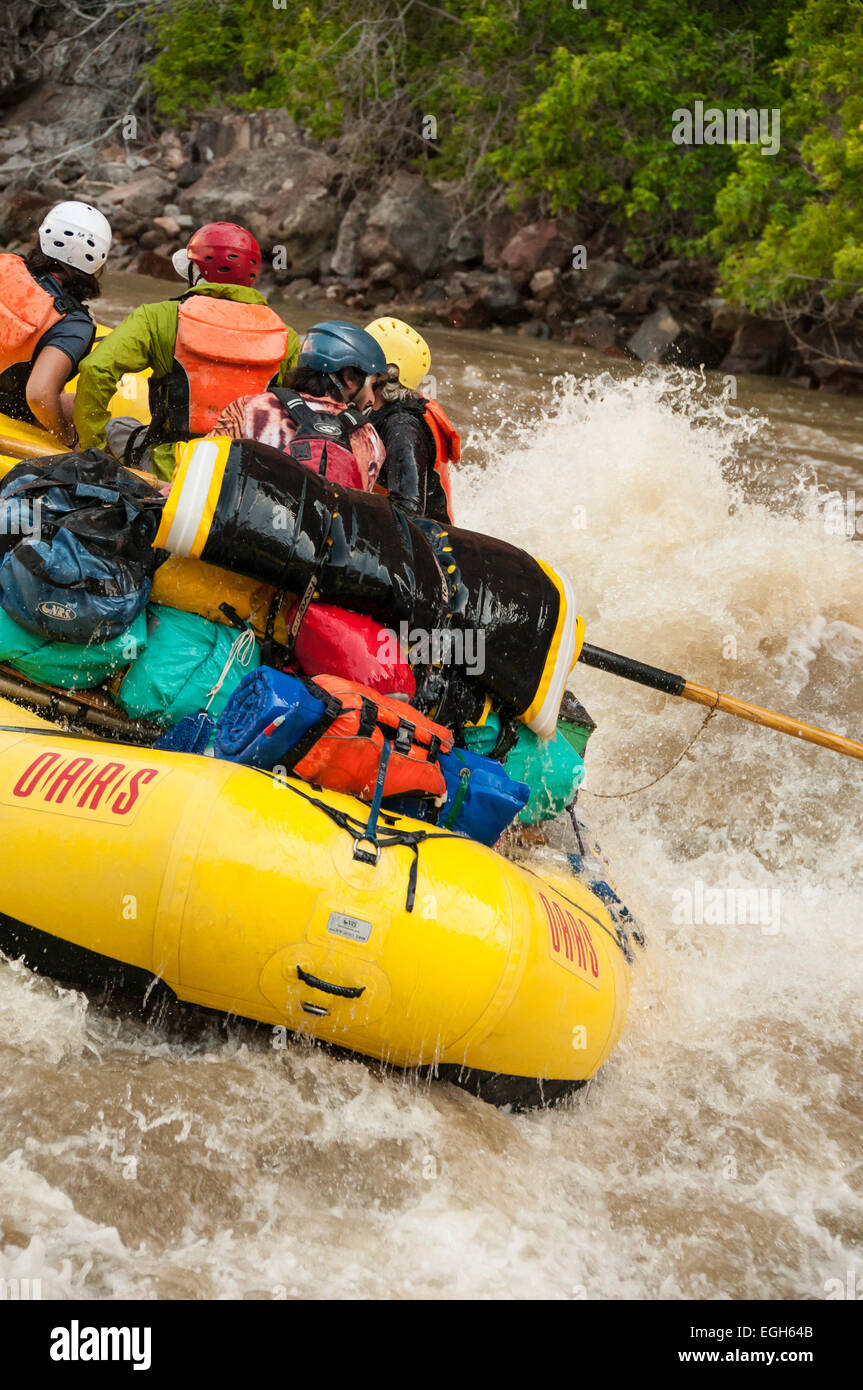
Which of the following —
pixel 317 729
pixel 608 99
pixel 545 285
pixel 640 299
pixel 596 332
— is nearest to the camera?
pixel 317 729

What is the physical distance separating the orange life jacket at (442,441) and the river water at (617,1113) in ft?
4.84

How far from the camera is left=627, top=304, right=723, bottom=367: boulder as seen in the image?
13.5 metres

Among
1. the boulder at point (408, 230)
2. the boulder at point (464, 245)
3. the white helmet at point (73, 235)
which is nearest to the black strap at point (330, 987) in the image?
the white helmet at point (73, 235)

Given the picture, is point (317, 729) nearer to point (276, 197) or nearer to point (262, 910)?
point (262, 910)

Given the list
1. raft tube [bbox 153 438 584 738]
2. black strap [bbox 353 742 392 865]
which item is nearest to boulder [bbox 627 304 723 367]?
raft tube [bbox 153 438 584 738]

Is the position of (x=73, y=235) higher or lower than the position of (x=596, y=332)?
higher

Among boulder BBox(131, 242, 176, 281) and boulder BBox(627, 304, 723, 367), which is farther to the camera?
boulder BBox(131, 242, 176, 281)

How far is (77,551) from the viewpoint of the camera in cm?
301

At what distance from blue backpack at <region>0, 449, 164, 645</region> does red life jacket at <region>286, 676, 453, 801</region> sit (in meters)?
0.57

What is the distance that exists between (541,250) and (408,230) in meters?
2.12

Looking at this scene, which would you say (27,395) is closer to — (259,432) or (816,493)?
(259,432)

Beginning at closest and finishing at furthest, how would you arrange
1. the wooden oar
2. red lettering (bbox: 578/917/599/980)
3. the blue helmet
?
red lettering (bbox: 578/917/599/980) < the blue helmet < the wooden oar

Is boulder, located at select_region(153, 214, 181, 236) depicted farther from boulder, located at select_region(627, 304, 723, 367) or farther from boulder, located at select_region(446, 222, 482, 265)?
boulder, located at select_region(627, 304, 723, 367)

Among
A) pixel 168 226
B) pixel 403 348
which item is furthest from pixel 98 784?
pixel 168 226
